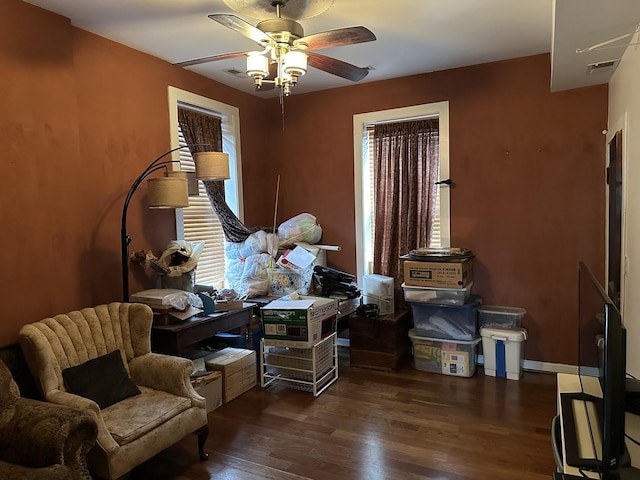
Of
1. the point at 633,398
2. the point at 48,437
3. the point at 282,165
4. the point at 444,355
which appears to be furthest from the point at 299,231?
the point at 633,398

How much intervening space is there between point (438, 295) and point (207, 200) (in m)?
2.33

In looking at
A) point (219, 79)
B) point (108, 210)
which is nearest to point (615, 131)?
point (219, 79)

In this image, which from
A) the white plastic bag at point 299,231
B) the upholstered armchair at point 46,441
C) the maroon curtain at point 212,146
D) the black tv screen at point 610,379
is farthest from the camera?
the white plastic bag at point 299,231

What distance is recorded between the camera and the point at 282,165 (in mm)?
5121

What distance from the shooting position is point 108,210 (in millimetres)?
3330

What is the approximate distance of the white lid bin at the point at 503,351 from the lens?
388cm

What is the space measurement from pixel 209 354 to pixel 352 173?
2.30 m

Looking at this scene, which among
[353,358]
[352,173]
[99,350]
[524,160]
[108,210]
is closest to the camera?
[99,350]

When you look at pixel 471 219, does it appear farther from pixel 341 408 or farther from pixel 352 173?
pixel 341 408

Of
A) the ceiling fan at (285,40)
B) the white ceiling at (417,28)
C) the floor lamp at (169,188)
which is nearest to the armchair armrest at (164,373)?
the floor lamp at (169,188)

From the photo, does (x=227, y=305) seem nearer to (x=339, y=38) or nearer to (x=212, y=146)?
(x=212, y=146)

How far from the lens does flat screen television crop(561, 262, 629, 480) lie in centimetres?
125

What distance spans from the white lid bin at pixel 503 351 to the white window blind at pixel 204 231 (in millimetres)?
2565

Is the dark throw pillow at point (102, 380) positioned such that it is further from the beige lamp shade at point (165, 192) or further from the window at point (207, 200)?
the window at point (207, 200)
